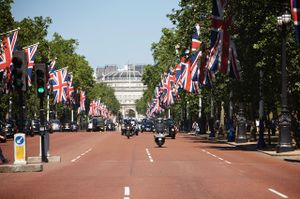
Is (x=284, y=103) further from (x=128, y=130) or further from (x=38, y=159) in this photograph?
(x=128, y=130)

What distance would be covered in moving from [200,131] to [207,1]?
32392 mm

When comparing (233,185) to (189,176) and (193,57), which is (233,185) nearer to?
(189,176)

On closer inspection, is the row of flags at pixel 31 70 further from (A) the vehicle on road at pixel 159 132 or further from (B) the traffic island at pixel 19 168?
(B) the traffic island at pixel 19 168

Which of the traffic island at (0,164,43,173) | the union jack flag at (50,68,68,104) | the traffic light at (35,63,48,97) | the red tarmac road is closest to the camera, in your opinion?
the red tarmac road

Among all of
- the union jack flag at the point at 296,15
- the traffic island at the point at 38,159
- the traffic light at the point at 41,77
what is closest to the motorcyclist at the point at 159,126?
the traffic island at the point at 38,159

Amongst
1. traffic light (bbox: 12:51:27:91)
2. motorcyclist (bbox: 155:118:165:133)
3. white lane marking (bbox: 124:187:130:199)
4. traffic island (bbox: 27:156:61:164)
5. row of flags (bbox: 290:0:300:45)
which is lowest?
white lane marking (bbox: 124:187:130:199)

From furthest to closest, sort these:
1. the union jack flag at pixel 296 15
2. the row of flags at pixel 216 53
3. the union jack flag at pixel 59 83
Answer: the union jack flag at pixel 59 83, the row of flags at pixel 216 53, the union jack flag at pixel 296 15

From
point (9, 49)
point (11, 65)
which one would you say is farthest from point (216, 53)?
point (11, 65)

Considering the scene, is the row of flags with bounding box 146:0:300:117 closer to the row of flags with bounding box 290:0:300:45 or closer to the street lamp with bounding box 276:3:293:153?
the row of flags with bounding box 290:0:300:45

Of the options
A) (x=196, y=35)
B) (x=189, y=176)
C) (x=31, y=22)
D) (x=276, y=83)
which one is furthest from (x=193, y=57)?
(x=31, y=22)

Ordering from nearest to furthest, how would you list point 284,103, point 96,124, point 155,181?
point 155,181, point 284,103, point 96,124

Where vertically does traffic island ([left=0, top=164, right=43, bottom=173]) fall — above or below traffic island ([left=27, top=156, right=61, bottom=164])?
below

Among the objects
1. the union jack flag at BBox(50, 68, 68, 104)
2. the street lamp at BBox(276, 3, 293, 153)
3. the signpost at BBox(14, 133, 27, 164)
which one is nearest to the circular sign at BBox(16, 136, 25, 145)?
the signpost at BBox(14, 133, 27, 164)

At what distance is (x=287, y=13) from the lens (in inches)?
1467
